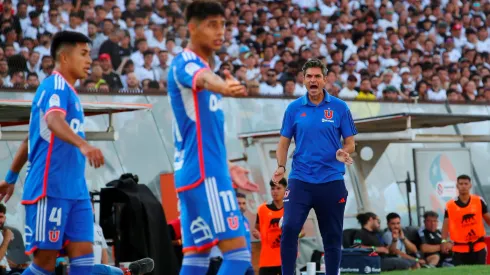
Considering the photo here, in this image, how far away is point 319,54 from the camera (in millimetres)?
22750

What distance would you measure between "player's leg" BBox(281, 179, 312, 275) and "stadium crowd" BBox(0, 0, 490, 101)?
755cm

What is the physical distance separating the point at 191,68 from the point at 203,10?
0.42 metres

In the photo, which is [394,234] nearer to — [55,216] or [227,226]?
[55,216]

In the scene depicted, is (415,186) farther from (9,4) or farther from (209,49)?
(209,49)

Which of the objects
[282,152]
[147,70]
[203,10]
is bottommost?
[282,152]

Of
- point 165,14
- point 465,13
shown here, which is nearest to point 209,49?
A: point 165,14

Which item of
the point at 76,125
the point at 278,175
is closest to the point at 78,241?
the point at 76,125

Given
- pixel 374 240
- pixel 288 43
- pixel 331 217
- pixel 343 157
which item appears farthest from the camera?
pixel 288 43

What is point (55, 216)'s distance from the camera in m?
7.48

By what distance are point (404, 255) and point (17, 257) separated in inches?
251

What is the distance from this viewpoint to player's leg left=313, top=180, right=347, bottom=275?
9656 millimetres

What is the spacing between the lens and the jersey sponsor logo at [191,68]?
250 inches

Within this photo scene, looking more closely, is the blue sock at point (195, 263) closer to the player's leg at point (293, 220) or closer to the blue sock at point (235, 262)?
the blue sock at point (235, 262)

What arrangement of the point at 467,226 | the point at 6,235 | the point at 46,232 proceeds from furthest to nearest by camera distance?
the point at 467,226
the point at 6,235
the point at 46,232
